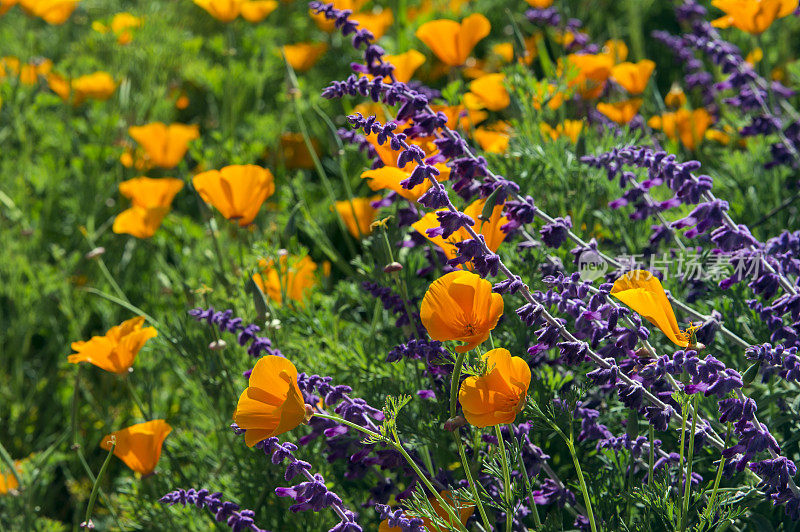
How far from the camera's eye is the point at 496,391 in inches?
47.2

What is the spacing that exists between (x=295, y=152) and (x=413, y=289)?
1482 millimetres

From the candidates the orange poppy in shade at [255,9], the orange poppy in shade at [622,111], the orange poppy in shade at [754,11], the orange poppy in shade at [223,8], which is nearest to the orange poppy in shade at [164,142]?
the orange poppy in shade at [223,8]

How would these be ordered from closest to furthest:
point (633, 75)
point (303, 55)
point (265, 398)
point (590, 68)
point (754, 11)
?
point (265, 398)
point (754, 11)
point (590, 68)
point (633, 75)
point (303, 55)

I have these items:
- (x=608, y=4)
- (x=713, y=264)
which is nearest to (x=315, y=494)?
(x=713, y=264)

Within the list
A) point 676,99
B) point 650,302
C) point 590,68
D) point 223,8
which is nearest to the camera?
point 650,302

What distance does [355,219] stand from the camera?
223cm

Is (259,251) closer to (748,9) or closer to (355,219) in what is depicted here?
(355,219)

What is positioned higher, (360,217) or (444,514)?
(360,217)

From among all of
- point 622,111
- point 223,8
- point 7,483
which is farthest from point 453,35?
point 7,483

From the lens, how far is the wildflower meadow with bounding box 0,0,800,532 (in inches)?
50.1

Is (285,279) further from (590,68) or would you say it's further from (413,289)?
(590,68)

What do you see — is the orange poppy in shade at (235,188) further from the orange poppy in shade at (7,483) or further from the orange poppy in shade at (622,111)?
the orange poppy in shade at (622,111)

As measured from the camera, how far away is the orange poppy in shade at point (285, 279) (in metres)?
1.96

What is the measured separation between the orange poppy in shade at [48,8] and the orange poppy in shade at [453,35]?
194 cm
